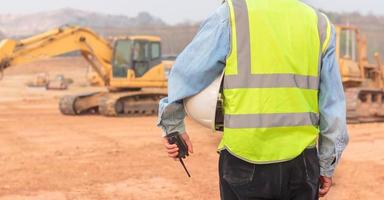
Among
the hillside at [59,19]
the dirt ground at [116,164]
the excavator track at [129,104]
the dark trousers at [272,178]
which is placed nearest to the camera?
the dark trousers at [272,178]

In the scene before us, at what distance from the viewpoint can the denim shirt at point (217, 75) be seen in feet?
9.44

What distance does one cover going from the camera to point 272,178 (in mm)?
2818

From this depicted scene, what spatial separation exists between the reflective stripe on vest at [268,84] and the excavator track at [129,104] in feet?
48.7

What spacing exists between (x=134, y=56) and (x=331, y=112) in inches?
620

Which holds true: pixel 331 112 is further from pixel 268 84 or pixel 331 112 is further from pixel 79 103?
pixel 79 103

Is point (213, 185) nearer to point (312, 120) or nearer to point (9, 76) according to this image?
point (312, 120)

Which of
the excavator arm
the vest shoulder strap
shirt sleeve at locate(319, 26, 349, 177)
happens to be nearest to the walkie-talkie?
shirt sleeve at locate(319, 26, 349, 177)

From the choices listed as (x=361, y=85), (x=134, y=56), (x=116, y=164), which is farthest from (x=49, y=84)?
(x=116, y=164)

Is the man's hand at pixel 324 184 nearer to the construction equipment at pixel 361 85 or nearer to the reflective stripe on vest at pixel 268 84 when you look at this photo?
the reflective stripe on vest at pixel 268 84

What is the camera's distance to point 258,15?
286 centimetres

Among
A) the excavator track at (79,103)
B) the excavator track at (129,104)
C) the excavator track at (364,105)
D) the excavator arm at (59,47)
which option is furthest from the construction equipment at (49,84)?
the excavator track at (364,105)

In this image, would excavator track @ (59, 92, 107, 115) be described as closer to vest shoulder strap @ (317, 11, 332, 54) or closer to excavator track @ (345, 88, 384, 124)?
excavator track @ (345, 88, 384, 124)

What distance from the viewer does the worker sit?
9.28ft

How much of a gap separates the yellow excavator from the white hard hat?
1500 cm
